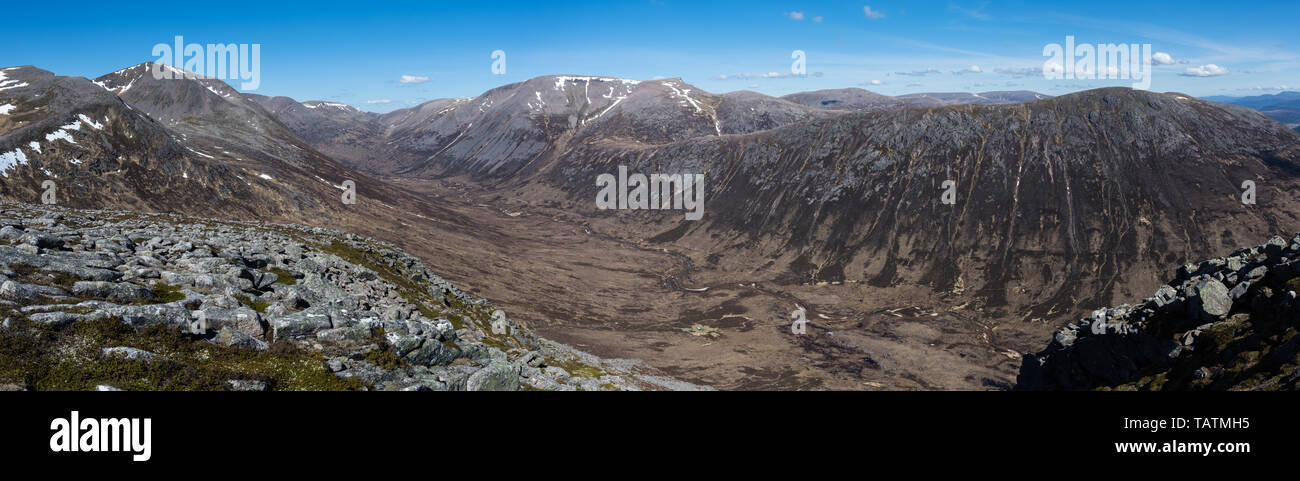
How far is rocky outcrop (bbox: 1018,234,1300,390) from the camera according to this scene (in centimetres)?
2615

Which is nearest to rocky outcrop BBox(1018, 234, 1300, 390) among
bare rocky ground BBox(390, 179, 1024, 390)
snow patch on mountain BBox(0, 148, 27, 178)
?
bare rocky ground BBox(390, 179, 1024, 390)

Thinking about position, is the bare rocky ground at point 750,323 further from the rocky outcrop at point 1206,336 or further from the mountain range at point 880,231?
the rocky outcrop at point 1206,336

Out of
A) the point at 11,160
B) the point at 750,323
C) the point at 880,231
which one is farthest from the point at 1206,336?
the point at 11,160

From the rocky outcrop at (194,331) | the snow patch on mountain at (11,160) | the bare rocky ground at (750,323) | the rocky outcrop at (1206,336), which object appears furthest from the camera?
the snow patch on mountain at (11,160)

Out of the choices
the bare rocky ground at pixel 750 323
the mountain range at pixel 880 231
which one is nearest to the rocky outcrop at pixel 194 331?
the bare rocky ground at pixel 750 323

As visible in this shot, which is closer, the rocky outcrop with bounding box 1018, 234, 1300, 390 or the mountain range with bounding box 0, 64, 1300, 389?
the rocky outcrop with bounding box 1018, 234, 1300, 390

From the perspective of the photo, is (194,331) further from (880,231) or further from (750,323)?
(880,231)

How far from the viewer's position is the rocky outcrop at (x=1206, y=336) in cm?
2615

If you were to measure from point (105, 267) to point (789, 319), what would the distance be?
12419cm

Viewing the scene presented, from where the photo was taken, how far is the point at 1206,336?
103 feet

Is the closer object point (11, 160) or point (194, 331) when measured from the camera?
point (194, 331)

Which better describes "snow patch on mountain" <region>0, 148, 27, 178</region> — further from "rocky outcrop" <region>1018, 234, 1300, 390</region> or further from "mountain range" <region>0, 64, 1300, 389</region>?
"rocky outcrop" <region>1018, 234, 1300, 390</region>
